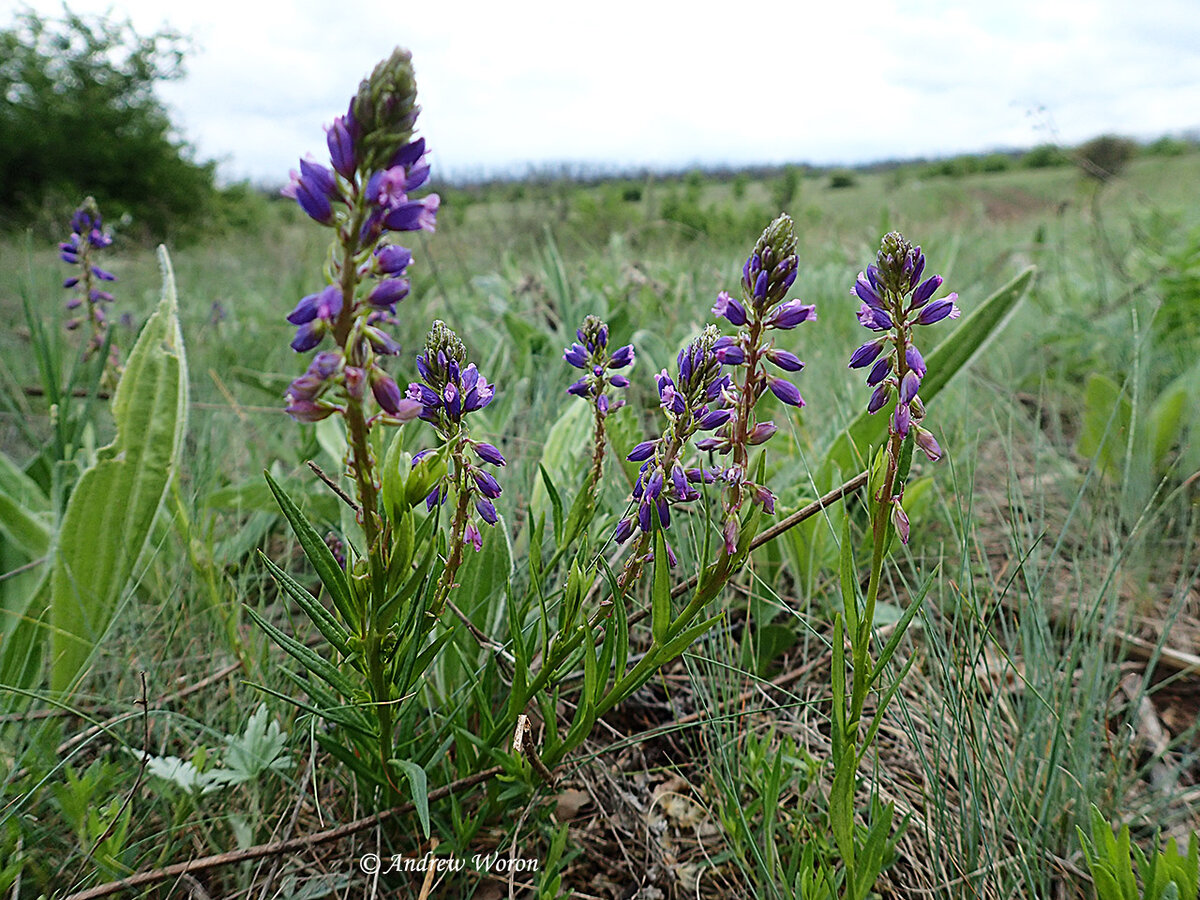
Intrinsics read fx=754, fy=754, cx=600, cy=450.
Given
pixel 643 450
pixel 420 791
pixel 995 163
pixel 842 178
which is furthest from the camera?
pixel 995 163

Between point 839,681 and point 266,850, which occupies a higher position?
point 839,681

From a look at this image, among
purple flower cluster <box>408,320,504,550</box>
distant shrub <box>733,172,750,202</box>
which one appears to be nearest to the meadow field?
purple flower cluster <box>408,320,504,550</box>

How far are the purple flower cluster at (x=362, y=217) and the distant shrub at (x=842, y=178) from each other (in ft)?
75.8

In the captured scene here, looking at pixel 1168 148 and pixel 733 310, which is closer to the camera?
pixel 733 310

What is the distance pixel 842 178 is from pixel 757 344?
2456 centimetres

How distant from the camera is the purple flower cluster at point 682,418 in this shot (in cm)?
116

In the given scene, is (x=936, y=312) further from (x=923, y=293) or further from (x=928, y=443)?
(x=928, y=443)

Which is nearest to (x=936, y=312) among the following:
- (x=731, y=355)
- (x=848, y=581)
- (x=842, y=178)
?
(x=731, y=355)

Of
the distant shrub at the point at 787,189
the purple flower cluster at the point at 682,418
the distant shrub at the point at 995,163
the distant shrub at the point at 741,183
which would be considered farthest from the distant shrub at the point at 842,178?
the purple flower cluster at the point at 682,418

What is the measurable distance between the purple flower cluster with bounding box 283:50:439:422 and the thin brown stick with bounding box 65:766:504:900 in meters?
0.70

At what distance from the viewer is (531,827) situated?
1367 millimetres

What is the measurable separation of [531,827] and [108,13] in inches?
697

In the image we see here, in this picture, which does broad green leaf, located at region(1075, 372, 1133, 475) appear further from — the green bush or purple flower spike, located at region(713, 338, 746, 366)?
the green bush

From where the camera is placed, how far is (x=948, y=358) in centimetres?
210
